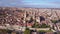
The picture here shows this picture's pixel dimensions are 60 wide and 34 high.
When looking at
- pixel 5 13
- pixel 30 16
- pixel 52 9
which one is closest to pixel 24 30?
pixel 30 16

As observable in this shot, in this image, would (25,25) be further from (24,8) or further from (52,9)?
(52,9)

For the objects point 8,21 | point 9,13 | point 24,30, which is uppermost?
point 9,13

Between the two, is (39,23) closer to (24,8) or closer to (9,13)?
(24,8)

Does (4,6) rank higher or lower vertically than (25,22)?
higher

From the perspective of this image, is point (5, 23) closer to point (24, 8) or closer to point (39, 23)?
point (24, 8)

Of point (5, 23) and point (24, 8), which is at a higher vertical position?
point (24, 8)

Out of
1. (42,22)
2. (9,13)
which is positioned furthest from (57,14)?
(9,13)

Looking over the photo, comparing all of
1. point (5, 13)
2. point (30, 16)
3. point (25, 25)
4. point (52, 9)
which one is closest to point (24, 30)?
point (25, 25)
